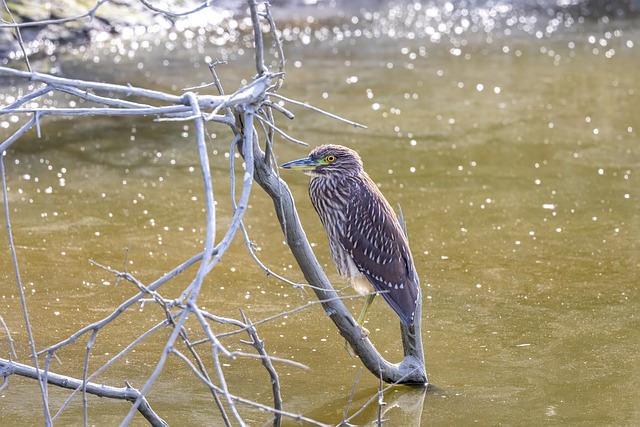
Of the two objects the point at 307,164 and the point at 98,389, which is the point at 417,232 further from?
the point at 98,389

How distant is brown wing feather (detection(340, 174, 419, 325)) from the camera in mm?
4516

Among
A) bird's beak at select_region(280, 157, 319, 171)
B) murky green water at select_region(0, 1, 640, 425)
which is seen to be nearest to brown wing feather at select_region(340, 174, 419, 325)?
bird's beak at select_region(280, 157, 319, 171)

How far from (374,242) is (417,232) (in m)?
2.02

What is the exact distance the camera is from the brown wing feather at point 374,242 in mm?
4516

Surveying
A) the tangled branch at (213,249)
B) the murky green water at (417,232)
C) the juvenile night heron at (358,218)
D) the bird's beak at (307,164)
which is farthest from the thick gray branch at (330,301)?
the bird's beak at (307,164)

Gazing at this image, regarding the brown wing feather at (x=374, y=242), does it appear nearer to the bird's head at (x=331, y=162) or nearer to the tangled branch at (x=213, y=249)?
the bird's head at (x=331, y=162)

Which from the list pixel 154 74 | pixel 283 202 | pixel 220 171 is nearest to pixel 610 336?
pixel 283 202

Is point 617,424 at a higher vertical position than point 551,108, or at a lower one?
lower

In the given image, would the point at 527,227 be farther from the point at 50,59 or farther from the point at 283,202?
the point at 50,59

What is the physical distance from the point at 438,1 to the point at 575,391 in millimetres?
10857

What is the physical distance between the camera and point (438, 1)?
570 inches

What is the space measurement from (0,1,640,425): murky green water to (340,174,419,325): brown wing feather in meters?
0.49

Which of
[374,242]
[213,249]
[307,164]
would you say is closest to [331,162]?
[307,164]

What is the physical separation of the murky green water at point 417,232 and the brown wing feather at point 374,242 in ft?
1.60
